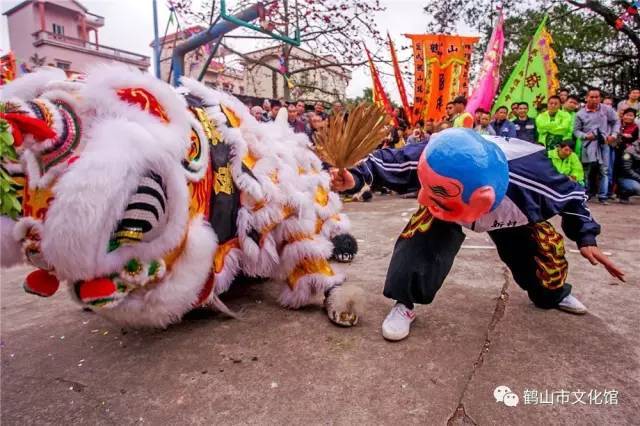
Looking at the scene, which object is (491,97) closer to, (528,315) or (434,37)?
(434,37)

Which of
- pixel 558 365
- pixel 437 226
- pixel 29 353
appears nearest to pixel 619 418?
pixel 558 365

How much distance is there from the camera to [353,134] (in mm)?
1521

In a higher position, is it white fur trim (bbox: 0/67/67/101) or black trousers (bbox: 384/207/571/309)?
white fur trim (bbox: 0/67/67/101)

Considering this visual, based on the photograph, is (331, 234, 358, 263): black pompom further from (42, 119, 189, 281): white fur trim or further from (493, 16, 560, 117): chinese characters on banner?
(493, 16, 560, 117): chinese characters on banner

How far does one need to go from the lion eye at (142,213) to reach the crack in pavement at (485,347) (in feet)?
3.47

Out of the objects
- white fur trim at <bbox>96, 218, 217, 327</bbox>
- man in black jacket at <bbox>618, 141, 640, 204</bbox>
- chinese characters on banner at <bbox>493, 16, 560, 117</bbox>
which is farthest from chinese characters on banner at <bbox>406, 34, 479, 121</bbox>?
white fur trim at <bbox>96, 218, 217, 327</bbox>

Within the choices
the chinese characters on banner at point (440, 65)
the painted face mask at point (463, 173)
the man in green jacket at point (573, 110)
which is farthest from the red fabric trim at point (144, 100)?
the chinese characters on banner at point (440, 65)

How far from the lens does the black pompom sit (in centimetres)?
273

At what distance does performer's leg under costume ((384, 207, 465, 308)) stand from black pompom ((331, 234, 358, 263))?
93 centimetres

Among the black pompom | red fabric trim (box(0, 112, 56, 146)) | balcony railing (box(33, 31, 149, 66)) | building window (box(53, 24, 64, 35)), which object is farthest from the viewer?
building window (box(53, 24, 64, 35))

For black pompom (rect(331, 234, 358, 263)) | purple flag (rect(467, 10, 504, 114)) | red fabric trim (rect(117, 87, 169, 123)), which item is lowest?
black pompom (rect(331, 234, 358, 263))

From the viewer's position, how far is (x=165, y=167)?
4.15 feet

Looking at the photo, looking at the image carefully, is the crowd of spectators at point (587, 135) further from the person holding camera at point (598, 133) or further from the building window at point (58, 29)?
the building window at point (58, 29)

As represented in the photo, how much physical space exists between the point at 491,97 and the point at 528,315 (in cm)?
555
